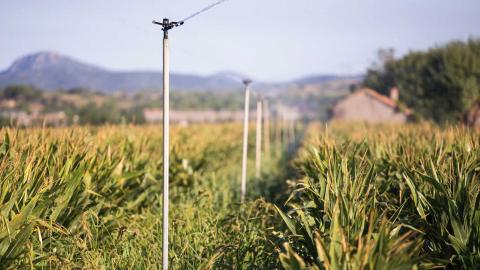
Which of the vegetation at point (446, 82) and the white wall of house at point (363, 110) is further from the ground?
the vegetation at point (446, 82)

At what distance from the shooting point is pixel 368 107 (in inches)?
2491

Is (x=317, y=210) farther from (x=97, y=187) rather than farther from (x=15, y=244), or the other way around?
(x=97, y=187)

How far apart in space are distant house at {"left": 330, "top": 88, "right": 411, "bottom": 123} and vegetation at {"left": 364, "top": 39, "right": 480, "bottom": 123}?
4.62 meters

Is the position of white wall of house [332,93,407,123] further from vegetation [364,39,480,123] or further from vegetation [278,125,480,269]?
vegetation [278,125,480,269]

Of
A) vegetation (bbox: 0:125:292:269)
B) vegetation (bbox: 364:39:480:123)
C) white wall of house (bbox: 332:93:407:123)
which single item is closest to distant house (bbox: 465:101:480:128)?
vegetation (bbox: 364:39:480:123)

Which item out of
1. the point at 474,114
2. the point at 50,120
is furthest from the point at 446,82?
the point at 50,120

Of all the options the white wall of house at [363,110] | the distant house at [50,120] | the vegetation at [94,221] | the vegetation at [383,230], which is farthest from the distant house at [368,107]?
the vegetation at [383,230]

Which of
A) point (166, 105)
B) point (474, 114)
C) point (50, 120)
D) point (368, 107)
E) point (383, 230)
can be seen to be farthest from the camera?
point (368, 107)

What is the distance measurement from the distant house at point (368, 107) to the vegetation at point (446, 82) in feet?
15.2

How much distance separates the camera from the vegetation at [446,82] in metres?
43.7

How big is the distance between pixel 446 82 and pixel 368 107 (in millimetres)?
17601

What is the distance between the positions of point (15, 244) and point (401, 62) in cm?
5984

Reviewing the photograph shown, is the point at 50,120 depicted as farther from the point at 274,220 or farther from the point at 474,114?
the point at 474,114

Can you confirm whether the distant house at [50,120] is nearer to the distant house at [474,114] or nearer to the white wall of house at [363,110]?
the distant house at [474,114]
